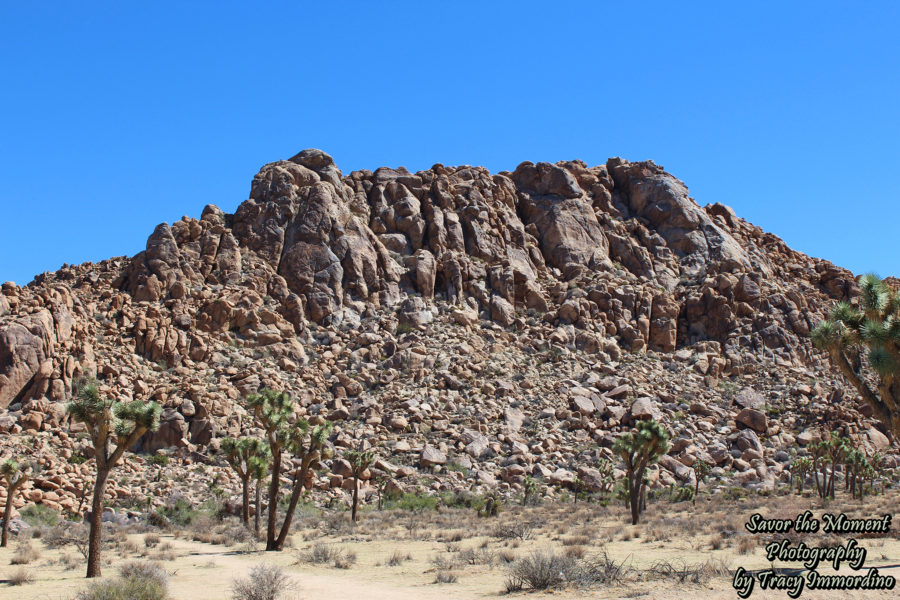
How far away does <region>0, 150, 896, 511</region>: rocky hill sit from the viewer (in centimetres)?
4150

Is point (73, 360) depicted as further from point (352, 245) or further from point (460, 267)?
point (460, 267)

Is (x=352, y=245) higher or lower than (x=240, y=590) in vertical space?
higher

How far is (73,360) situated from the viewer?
40.7 metres

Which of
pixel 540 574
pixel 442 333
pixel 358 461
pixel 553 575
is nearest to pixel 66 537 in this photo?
pixel 358 461

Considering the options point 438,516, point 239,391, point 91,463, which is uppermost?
A: point 239,391

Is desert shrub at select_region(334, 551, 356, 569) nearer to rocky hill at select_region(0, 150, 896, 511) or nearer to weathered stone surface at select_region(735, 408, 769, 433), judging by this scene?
rocky hill at select_region(0, 150, 896, 511)

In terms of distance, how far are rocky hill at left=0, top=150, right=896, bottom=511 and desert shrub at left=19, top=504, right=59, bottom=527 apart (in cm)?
99

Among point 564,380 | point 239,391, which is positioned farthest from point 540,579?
point 564,380

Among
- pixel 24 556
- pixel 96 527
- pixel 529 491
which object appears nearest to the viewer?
pixel 96 527

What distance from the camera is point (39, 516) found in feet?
102

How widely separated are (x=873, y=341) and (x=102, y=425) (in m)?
21.2

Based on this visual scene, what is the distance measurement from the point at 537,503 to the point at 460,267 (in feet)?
88.5

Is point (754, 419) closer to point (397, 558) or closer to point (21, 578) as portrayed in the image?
point (397, 558)

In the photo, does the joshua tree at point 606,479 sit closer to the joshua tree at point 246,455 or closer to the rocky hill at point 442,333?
the rocky hill at point 442,333
